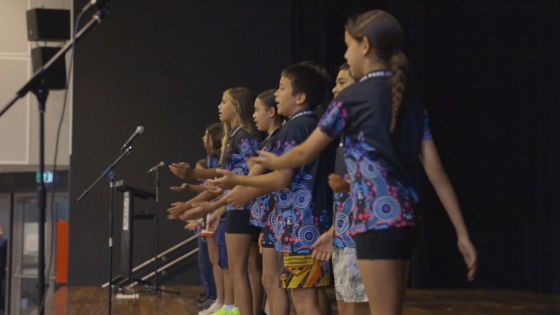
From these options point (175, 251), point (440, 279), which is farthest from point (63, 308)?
point (440, 279)

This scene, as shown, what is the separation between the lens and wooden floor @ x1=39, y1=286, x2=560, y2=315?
5301 mm

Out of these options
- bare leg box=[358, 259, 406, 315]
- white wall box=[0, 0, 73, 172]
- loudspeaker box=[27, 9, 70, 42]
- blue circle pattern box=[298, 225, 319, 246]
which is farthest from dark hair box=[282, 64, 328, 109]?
white wall box=[0, 0, 73, 172]

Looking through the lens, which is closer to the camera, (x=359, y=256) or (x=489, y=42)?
(x=359, y=256)

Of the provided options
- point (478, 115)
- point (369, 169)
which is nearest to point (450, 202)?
point (369, 169)

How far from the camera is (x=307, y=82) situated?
9.20 feet

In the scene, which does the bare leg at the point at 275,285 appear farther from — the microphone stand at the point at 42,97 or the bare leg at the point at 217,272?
the bare leg at the point at 217,272

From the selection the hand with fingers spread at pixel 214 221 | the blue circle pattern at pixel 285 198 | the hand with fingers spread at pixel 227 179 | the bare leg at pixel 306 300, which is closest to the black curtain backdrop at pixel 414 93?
the hand with fingers spread at pixel 214 221

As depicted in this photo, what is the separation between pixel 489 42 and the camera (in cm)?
724

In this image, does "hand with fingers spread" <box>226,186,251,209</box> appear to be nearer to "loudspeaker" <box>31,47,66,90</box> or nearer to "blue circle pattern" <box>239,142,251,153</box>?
"blue circle pattern" <box>239,142,251,153</box>

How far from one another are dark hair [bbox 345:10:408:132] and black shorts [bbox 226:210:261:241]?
68.2 inches

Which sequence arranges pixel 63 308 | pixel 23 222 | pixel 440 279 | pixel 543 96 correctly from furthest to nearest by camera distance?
1. pixel 23 222
2. pixel 440 279
3. pixel 543 96
4. pixel 63 308

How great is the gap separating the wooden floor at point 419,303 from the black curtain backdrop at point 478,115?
0.43 meters

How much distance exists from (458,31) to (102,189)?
4.27 meters

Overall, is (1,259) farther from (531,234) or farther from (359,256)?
(359,256)
